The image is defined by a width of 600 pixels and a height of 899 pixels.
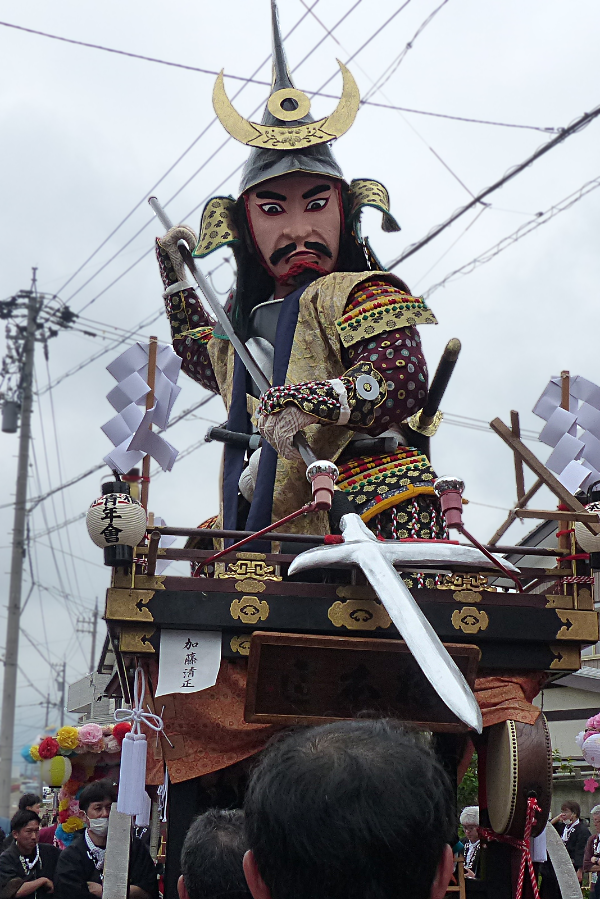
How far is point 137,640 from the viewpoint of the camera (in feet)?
13.6

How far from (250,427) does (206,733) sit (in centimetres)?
179

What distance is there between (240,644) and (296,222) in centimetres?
243

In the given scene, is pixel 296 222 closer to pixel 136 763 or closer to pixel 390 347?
pixel 390 347

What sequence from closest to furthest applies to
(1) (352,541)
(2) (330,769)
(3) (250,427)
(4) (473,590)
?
(2) (330,769)
(1) (352,541)
(4) (473,590)
(3) (250,427)

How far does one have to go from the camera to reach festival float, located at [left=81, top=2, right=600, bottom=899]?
4.12 metres

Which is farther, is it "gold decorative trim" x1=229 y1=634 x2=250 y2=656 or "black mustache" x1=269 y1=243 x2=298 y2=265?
"black mustache" x1=269 y1=243 x2=298 y2=265

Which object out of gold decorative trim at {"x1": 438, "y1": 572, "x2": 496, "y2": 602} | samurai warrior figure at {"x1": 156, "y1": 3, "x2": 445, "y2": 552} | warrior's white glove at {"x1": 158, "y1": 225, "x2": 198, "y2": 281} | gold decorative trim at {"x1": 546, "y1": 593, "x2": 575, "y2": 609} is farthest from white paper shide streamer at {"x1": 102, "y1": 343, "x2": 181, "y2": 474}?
gold decorative trim at {"x1": 546, "y1": 593, "x2": 575, "y2": 609}

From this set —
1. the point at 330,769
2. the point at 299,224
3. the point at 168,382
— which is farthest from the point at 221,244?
the point at 330,769

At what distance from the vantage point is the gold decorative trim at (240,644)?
4.22 meters

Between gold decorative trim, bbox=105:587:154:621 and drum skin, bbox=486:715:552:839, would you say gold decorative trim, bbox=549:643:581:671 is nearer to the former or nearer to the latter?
drum skin, bbox=486:715:552:839

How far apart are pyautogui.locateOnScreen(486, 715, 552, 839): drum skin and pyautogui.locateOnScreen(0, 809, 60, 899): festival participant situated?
2.38 metres

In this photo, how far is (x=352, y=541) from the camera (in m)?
4.03

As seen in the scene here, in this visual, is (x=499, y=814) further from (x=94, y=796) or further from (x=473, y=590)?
(x=94, y=796)

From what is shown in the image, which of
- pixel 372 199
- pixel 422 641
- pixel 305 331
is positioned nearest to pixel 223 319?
pixel 305 331
